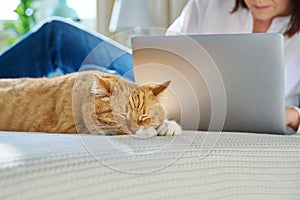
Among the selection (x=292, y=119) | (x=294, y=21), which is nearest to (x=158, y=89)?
(x=292, y=119)

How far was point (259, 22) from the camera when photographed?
1.78m

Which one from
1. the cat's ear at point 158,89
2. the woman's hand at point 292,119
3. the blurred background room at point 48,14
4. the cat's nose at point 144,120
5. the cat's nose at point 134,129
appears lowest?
the woman's hand at point 292,119

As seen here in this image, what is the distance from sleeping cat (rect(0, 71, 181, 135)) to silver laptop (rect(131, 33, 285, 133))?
0.18 ft

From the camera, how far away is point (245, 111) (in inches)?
42.4

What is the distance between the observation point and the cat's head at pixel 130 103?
0.97 m

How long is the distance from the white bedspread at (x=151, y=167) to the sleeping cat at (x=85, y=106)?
3.7 inches

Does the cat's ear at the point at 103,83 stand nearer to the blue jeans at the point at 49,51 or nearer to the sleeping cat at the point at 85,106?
the sleeping cat at the point at 85,106

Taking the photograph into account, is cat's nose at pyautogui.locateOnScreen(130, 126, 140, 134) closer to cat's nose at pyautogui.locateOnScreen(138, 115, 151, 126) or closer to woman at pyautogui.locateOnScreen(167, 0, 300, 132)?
cat's nose at pyautogui.locateOnScreen(138, 115, 151, 126)

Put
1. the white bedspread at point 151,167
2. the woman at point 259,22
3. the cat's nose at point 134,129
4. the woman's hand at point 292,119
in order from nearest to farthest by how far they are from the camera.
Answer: the white bedspread at point 151,167
the cat's nose at point 134,129
the woman's hand at point 292,119
the woman at point 259,22

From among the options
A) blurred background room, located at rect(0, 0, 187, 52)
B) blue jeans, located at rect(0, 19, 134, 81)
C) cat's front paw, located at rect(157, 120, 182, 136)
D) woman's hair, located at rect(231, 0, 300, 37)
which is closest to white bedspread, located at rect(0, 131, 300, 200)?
cat's front paw, located at rect(157, 120, 182, 136)

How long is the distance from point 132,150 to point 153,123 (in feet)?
0.77

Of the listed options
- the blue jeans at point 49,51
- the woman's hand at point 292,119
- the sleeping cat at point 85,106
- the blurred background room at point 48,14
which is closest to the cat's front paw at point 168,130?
the sleeping cat at point 85,106

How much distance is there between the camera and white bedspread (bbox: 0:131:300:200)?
66 cm

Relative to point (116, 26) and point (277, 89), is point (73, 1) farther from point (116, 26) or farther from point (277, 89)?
point (277, 89)
